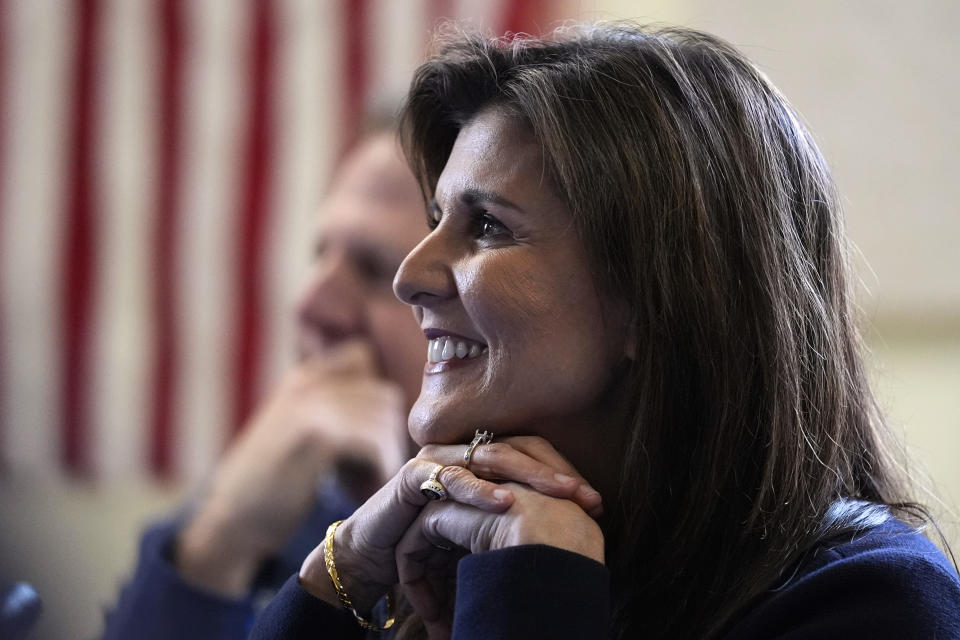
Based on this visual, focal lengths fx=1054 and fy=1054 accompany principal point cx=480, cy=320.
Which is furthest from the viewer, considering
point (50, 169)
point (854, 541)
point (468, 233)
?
point (50, 169)

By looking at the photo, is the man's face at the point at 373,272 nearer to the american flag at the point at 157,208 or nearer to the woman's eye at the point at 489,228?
the american flag at the point at 157,208

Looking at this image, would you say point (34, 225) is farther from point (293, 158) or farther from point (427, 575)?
point (427, 575)

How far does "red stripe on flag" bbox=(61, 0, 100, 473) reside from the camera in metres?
2.23

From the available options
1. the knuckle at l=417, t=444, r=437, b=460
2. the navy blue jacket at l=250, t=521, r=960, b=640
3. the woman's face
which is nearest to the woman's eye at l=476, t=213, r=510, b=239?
the woman's face

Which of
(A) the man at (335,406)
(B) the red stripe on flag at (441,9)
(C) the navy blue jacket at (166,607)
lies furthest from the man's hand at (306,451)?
(B) the red stripe on flag at (441,9)

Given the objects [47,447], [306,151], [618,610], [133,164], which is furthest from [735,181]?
[47,447]

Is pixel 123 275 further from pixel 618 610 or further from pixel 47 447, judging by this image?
pixel 618 610

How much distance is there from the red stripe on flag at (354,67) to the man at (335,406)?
0.29m

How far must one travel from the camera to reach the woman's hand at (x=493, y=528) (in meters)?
0.91

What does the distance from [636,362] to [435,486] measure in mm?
225

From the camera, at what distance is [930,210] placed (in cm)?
238

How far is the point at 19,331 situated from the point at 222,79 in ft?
2.30

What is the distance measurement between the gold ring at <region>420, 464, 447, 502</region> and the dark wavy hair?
6.8 inches

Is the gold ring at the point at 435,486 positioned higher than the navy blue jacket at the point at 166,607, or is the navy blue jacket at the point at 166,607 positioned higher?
the gold ring at the point at 435,486
